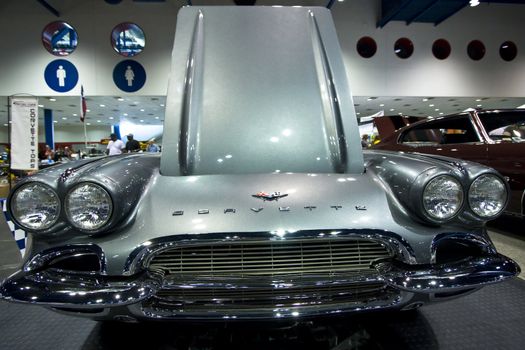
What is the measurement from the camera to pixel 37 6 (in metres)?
10.9

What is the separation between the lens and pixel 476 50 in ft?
41.2

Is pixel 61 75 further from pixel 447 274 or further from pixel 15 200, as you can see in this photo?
pixel 447 274

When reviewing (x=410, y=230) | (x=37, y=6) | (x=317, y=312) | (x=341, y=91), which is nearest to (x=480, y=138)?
(x=341, y=91)

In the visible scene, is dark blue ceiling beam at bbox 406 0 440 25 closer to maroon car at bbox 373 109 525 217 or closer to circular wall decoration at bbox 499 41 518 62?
circular wall decoration at bbox 499 41 518 62

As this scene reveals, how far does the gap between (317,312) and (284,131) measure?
95 centimetres

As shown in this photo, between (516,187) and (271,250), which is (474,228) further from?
(516,187)

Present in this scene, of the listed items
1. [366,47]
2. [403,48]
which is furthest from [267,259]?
[403,48]

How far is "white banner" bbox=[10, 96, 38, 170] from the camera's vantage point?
149 inches

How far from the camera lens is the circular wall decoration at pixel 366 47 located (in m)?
12.1

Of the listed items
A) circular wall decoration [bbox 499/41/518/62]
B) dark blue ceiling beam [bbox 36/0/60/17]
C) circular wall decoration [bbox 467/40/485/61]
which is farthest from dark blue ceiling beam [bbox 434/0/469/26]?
dark blue ceiling beam [bbox 36/0/60/17]

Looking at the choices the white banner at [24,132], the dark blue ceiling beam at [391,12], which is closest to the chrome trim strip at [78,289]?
the white banner at [24,132]

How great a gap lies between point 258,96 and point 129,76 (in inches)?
424

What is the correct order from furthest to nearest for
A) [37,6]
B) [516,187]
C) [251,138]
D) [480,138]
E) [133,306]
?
[37,6], [480,138], [516,187], [251,138], [133,306]

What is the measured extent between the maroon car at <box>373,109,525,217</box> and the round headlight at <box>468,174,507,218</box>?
2.60 metres
